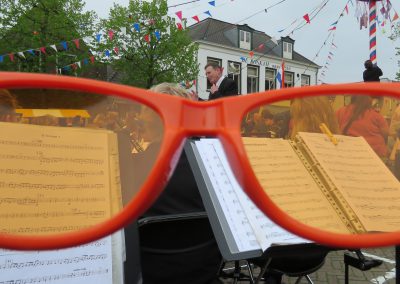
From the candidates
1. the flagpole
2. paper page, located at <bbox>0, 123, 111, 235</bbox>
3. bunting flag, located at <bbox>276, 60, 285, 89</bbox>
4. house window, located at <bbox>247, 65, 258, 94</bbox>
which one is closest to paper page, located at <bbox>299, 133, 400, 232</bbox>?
bunting flag, located at <bbox>276, 60, 285, 89</bbox>

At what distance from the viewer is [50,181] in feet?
2.32

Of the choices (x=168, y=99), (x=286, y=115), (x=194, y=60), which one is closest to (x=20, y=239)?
(x=168, y=99)

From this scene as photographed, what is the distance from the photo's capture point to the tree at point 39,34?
43.6ft

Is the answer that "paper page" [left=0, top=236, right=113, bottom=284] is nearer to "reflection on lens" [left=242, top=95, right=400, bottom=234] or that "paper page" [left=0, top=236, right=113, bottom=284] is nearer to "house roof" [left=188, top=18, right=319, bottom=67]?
"reflection on lens" [left=242, top=95, right=400, bottom=234]

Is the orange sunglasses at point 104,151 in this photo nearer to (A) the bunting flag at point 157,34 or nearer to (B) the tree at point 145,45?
(B) the tree at point 145,45

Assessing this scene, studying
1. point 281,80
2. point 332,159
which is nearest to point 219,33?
point 281,80

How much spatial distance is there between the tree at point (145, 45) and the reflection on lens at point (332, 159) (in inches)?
605

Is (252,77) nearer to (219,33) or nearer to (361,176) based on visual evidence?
(219,33)

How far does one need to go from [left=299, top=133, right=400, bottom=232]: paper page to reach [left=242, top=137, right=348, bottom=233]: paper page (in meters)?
0.05

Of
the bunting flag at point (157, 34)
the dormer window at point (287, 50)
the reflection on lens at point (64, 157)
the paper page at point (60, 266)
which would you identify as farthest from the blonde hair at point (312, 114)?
the dormer window at point (287, 50)

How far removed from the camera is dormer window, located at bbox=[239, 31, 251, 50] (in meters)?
27.7

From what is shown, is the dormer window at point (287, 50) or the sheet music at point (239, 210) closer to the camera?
the sheet music at point (239, 210)

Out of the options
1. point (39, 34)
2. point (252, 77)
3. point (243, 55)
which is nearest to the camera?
point (39, 34)

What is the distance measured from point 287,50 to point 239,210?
31.8m
